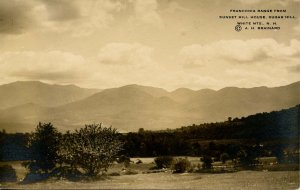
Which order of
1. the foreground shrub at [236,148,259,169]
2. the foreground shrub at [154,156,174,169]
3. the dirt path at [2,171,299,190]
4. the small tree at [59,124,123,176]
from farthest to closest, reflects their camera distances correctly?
the foreground shrub at [236,148,259,169] → the foreground shrub at [154,156,174,169] → the small tree at [59,124,123,176] → the dirt path at [2,171,299,190]

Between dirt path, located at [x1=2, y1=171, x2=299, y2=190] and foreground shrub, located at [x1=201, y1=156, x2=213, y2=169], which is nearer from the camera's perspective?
dirt path, located at [x1=2, y1=171, x2=299, y2=190]

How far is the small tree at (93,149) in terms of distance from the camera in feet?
33.9

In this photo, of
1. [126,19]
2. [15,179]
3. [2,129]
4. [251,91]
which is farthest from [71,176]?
[251,91]

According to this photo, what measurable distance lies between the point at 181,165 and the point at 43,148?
3450 mm

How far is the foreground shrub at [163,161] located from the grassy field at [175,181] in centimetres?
16

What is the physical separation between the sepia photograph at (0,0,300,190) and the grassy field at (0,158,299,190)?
1.1 inches

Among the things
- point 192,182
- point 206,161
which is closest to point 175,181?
point 192,182

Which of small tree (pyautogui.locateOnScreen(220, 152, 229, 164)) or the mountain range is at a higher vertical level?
the mountain range

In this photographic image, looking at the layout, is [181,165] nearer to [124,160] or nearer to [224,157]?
[224,157]

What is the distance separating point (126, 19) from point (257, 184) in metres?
5.16

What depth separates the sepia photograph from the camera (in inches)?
403

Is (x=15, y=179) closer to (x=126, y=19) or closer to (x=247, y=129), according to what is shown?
(x=126, y=19)

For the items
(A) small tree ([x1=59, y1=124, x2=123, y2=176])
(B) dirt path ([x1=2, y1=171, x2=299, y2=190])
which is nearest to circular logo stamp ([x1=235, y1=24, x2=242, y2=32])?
(B) dirt path ([x1=2, y1=171, x2=299, y2=190])

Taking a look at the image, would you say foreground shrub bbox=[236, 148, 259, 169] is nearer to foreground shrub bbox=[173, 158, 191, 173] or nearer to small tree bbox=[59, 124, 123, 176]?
foreground shrub bbox=[173, 158, 191, 173]
